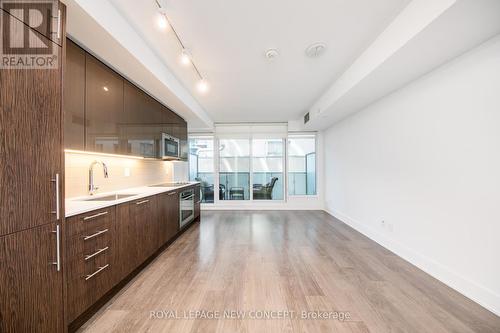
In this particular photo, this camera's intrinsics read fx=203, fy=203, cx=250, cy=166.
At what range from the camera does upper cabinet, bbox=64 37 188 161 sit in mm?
1778

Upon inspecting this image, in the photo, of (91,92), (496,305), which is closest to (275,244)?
(496,305)

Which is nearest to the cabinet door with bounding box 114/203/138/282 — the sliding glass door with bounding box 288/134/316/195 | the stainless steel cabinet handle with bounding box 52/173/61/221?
the stainless steel cabinet handle with bounding box 52/173/61/221

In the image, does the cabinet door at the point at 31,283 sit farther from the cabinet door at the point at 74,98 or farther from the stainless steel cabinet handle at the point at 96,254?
the cabinet door at the point at 74,98

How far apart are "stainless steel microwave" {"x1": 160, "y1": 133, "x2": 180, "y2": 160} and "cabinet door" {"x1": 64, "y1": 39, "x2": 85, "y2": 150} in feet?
4.91

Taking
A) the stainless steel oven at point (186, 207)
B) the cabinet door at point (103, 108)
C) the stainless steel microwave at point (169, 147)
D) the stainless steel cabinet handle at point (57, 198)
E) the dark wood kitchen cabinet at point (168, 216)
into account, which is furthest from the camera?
the stainless steel oven at point (186, 207)

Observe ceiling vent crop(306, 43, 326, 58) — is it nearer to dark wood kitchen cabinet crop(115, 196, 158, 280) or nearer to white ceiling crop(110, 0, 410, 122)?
white ceiling crop(110, 0, 410, 122)

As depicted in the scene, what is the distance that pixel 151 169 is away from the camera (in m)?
3.73

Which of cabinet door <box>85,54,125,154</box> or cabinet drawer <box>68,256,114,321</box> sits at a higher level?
cabinet door <box>85,54,125,154</box>

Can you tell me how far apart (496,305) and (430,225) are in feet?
2.65

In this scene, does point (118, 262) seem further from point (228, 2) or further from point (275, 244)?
point (228, 2)

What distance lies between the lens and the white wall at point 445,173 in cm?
176

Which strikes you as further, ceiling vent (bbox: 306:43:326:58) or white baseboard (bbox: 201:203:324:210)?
white baseboard (bbox: 201:203:324:210)
